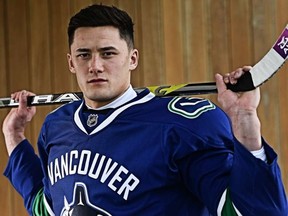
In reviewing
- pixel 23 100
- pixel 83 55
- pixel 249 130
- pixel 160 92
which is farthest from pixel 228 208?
pixel 23 100

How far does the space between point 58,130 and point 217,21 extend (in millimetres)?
1605

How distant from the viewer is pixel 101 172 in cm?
154

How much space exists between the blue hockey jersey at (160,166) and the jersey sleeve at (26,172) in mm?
246

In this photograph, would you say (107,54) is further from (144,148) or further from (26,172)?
(26,172)

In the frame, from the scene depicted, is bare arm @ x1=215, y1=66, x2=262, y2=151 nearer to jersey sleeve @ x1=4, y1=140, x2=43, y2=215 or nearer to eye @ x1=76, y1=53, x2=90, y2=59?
eye @ x1=76, y1=53, x2=90, y2=59

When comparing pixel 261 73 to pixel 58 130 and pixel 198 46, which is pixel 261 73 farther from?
pixel 198 46

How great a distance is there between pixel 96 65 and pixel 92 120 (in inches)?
5.9

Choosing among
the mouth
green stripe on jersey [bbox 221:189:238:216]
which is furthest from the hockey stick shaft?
green stripe on jersey [bbox 221:189:238:216]

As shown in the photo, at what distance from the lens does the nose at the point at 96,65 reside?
5.12ft

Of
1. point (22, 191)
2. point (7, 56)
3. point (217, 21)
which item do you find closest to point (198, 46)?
point (217, 21)

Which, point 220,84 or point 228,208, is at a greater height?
point 220,84

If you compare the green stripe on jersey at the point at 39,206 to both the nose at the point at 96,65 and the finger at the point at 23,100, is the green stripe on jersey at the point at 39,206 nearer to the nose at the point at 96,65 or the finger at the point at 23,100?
the finger at the point at 23,100

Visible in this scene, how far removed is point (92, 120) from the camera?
1.64m

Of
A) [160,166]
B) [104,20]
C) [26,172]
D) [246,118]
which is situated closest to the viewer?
[246,118]
